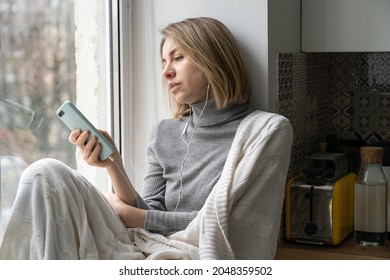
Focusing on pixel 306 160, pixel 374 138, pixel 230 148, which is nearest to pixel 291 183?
pixel 306 160

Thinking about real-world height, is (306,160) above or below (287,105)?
below

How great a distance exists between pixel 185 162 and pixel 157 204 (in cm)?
13

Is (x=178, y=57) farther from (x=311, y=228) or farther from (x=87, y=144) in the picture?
(x=311, y=228)

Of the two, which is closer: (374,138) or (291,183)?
(291,183)

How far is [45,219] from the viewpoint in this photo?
1.52m

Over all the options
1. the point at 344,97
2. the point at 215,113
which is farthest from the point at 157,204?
the point at 344,97

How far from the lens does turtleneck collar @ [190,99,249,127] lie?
6.11ft

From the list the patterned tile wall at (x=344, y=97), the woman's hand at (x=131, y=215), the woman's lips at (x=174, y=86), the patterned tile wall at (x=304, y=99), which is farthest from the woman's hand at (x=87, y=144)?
the patterned tile wall at (x=344, y=97)

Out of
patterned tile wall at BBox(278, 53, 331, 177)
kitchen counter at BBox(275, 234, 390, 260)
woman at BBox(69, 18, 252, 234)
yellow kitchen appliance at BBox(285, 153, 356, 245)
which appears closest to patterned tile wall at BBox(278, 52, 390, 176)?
patterned tile wall at BBox(278, 53, 331, 177)

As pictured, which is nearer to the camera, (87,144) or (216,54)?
(87,144)

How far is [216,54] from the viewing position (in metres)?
1.85

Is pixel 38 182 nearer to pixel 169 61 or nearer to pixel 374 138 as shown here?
pixel 169 61

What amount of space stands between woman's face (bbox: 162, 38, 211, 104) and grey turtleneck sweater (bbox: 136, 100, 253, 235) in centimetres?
3
